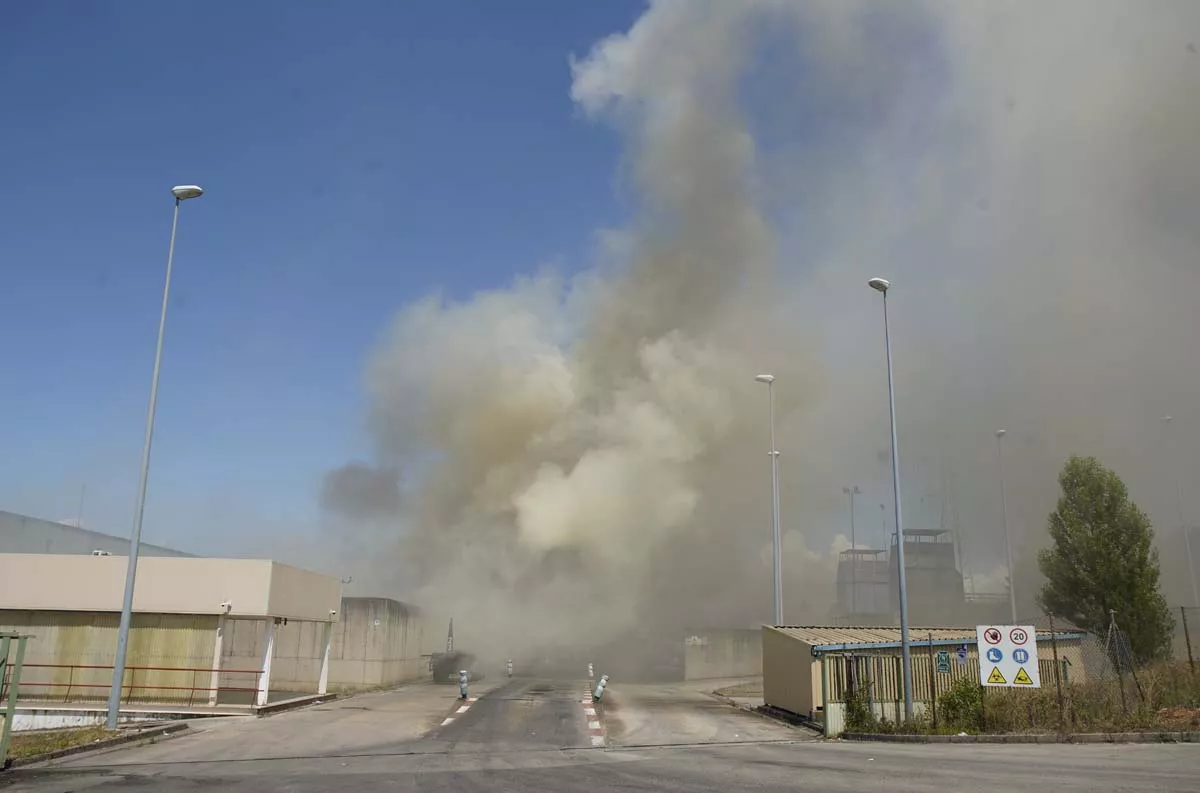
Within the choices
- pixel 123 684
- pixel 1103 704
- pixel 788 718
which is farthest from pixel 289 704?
pixel 1103 704

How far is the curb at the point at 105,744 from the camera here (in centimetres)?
1445

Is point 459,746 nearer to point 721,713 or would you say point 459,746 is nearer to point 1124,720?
point 721,713

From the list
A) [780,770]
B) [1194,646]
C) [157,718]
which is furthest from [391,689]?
[1194,646]

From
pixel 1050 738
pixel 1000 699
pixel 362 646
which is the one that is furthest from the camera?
pixel 362 646

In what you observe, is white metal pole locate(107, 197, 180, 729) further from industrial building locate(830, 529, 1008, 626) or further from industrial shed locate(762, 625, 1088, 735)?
industrial building locate(830, 529, 1008, 626)

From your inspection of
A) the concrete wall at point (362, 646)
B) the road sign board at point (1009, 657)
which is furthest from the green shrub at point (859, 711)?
the concrete wall at point (362, 646)

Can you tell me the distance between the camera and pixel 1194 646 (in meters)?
40.2

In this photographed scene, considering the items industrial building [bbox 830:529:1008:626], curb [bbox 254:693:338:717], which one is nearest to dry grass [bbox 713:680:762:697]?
curb [bbox 254:693:338:717]

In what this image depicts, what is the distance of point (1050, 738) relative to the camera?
17250 mm

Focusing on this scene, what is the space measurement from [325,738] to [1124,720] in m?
16.1

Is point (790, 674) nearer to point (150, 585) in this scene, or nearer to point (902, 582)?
point (902, 582)

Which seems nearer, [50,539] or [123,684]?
[123,684]

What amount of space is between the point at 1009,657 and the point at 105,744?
17.4 meters

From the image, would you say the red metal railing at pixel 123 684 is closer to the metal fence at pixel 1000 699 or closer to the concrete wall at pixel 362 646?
the concrete wall at pixel 362 646
